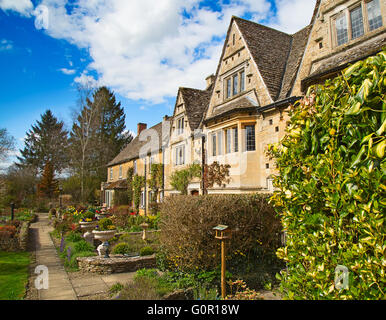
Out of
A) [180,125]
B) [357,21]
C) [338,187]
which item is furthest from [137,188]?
[338,187]

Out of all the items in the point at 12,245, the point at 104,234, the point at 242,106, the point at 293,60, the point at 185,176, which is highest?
the point at 293,60

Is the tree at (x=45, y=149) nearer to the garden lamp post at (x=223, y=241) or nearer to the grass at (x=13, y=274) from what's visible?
the grass at (x=13, y=274)

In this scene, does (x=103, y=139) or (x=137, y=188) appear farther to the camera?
(x=103, y=139)

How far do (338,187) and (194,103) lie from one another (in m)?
19.3

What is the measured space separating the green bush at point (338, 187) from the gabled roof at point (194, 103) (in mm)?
16341

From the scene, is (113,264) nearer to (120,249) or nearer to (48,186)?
(120,249)

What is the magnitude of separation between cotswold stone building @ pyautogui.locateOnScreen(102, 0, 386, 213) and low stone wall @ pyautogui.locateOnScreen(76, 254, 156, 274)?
5.98m

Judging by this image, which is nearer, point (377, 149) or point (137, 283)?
point (377, 149)

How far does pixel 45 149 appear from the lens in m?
55.7

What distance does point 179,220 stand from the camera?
830cm

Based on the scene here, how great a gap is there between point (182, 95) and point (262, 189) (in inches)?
459
